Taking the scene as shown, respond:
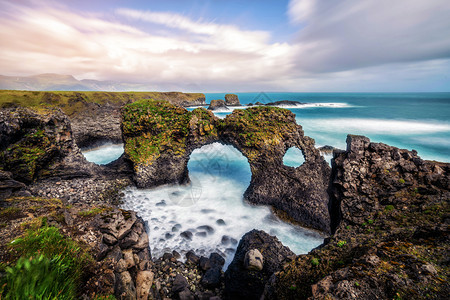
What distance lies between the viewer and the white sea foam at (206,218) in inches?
446

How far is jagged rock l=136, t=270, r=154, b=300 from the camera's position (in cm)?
518

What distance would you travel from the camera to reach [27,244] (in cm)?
398

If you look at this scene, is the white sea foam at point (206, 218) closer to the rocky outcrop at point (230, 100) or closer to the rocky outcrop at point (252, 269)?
the rocky outcrop at point (252, 269)

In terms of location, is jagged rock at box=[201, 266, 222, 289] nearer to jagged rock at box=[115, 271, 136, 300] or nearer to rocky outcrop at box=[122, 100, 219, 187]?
jagged rock at box=[115, 271, 136, 300]

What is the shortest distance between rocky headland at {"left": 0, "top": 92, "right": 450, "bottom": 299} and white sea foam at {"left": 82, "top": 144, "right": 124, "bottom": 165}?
12055 millimetres

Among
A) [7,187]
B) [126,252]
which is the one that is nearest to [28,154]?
[7,187]

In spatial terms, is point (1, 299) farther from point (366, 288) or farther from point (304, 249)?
point (304, 249)

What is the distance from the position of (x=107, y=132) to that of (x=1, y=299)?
Answer: 121 feet

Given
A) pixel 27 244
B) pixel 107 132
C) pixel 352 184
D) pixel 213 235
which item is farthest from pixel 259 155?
pixel 107 132

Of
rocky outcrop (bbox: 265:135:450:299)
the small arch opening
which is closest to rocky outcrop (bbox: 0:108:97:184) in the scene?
rocky outcrop (bbox: 265:135:450:299)

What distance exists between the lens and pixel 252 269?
7727 millimetres

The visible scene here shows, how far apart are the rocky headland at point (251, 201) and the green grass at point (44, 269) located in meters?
0.16

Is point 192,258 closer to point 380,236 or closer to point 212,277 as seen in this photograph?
point 212,277

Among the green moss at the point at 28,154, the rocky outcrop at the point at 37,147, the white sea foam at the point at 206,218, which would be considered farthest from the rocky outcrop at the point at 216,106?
the green moss at the point at 28,154
